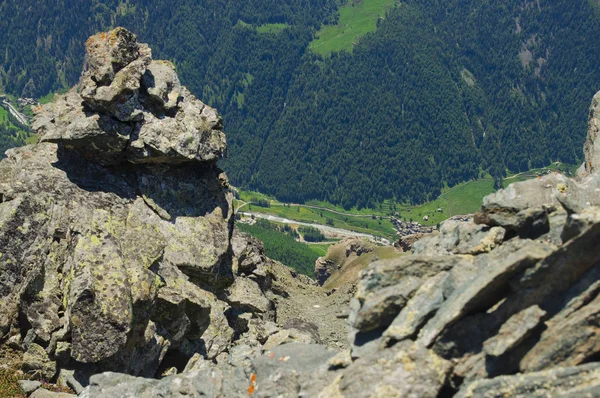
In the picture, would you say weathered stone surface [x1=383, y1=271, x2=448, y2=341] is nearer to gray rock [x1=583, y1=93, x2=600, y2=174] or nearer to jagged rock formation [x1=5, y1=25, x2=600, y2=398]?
jagged rock formation [x1=5, y1=25, x2=600, y2=398]

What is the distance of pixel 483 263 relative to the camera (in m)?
31.4

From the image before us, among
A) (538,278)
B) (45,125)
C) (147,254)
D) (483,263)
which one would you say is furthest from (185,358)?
(538,278)

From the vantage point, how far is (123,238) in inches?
1964

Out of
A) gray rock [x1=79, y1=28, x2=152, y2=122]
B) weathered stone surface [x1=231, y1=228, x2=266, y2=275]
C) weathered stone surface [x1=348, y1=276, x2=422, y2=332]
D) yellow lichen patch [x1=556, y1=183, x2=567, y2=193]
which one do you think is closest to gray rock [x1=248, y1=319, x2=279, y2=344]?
weathered stone surface [x1=231, y1=228, x2=266, y2=275]

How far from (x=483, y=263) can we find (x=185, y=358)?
2763cm

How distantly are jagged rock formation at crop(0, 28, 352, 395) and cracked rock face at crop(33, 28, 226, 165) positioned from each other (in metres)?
0.11

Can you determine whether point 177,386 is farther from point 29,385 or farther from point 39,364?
point 39,364

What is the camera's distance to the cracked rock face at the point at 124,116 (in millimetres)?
53469

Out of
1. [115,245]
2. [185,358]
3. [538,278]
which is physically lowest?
[185,358]

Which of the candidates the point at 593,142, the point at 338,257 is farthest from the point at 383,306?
the point at 338,257

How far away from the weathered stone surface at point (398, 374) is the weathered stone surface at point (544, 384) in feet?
5.21

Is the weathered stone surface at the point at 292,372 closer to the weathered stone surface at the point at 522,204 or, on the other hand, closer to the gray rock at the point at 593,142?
the weathered stone surface at the point at 522,204

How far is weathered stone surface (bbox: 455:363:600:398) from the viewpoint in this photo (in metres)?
24.7

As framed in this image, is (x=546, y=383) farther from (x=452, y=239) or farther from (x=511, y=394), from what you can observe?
(x=452, y=239)
